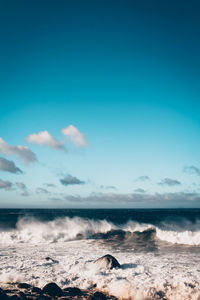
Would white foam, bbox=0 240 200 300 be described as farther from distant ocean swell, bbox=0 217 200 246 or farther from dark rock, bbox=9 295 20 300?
distant ocean swell, bbox=0 217 200 246

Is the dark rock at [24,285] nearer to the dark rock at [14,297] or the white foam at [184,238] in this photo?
the dark rock at [14,297]

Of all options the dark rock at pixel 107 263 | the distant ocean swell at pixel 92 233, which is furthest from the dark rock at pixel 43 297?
the distant ocean swell at pixel 92 233

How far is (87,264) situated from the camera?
10188 mm

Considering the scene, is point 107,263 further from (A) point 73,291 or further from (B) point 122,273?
(A) point 73,291

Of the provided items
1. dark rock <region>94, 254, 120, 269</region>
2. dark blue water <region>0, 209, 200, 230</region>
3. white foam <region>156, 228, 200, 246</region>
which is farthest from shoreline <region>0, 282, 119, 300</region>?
dark blue water <region>0, 209, 200, 230</region>

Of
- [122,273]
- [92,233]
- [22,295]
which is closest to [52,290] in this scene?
[22,295]

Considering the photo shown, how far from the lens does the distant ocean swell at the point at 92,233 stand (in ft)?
59.9

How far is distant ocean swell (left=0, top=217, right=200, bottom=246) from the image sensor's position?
1826cm

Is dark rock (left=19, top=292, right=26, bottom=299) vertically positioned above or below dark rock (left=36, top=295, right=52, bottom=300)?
above

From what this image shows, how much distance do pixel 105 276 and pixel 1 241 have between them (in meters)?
13.4

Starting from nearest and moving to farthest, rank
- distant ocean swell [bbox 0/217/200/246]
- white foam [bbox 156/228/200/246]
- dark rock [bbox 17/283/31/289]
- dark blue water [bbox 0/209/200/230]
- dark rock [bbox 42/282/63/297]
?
dark rock [bbox 42/282/63/297] < dark rock [bbox 17/283/31/289] < white foam [bbox 156/228/200/246] < distant ocean swell [bbox 0/217/200/246] < dark blue water [bbox 0/209/200/230]

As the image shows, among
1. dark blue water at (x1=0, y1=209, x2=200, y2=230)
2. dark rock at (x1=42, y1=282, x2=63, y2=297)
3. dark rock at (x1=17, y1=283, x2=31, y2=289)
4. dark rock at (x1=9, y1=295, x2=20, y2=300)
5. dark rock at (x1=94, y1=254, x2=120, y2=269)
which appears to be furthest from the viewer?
dark blue water at (x1=0, y1=209, x2=200, y2=230)

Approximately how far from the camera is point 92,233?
2272 centimetres

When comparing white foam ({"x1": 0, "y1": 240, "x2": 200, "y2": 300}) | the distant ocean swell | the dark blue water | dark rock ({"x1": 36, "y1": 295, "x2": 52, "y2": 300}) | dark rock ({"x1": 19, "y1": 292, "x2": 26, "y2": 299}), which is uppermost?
dark rock ({"x1": 19, "y1": 292, "x2": 26, "y2": 299})
